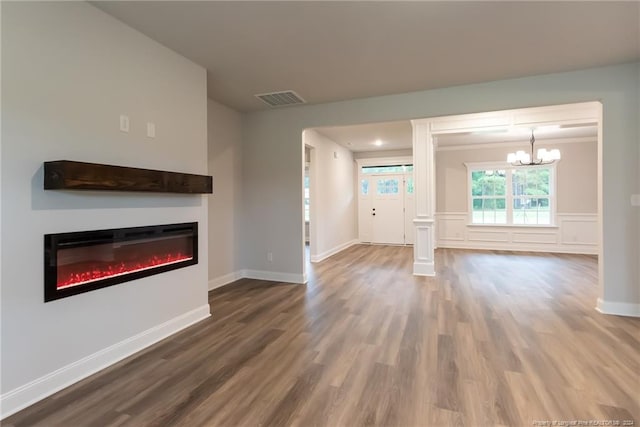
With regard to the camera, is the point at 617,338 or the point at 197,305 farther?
the point at 197,305

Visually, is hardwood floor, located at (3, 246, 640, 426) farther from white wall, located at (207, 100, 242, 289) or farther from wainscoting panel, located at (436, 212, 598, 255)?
wainscoting panel, located at (436, 212, 598, 255)

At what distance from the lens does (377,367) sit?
228 centimetres

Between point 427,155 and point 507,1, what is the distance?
3030mm

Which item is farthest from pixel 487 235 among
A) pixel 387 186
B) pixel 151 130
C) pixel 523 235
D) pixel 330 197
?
pixel 151 130

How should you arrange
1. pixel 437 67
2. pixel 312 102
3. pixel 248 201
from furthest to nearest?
pixel 248 201 → pixel 312 102 → pixel 437 67

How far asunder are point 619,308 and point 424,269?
7.64 ft

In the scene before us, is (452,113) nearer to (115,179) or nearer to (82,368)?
(115,179)

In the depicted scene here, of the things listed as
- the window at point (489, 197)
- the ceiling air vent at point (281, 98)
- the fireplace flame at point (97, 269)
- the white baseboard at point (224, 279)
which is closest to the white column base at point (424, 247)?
the ceiling air vent at point (281, 98)

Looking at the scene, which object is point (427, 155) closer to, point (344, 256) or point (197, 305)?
point (344, 256)

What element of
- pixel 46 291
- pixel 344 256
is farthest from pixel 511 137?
pixel 46 291

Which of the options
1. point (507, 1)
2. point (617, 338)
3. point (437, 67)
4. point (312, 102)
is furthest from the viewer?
point (312, 102)

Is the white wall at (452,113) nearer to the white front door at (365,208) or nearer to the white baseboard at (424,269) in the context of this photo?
the white baseboard at (424,269)

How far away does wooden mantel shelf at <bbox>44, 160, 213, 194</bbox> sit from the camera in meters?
1.93

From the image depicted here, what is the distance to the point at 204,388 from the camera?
204 centimetres
